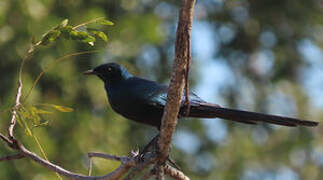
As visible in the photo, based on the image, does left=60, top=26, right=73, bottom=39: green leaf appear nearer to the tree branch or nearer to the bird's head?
the tree branch

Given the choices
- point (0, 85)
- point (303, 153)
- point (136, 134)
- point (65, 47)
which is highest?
point (65, 47)

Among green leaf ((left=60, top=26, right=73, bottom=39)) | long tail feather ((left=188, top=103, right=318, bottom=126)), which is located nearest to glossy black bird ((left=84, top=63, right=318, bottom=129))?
long tail feather ((left=188, top=103, right=318, bottom=126))

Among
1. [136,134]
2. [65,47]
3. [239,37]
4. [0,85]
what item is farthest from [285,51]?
[0,85]

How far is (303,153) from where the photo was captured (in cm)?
976

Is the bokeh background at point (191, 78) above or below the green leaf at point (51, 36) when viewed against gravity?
below

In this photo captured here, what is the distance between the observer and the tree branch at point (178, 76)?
254 cm

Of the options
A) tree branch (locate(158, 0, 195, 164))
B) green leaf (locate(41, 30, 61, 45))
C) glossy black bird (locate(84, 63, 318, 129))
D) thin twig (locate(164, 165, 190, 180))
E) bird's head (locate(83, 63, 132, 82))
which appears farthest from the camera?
bird's head (locate(83, 63, 132, 82))

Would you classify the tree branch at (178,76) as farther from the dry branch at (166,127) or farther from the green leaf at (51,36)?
the green leaf at (51,36)

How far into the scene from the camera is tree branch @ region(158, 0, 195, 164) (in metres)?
2.54

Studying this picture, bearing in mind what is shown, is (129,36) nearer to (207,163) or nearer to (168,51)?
(168,51)

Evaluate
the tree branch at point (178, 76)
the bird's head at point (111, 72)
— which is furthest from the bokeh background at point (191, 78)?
the tree branch at point (178, 76)

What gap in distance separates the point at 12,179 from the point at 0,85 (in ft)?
5.18

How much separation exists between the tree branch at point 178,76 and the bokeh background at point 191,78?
335cm

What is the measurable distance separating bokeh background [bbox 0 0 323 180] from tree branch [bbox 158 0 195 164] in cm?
335
